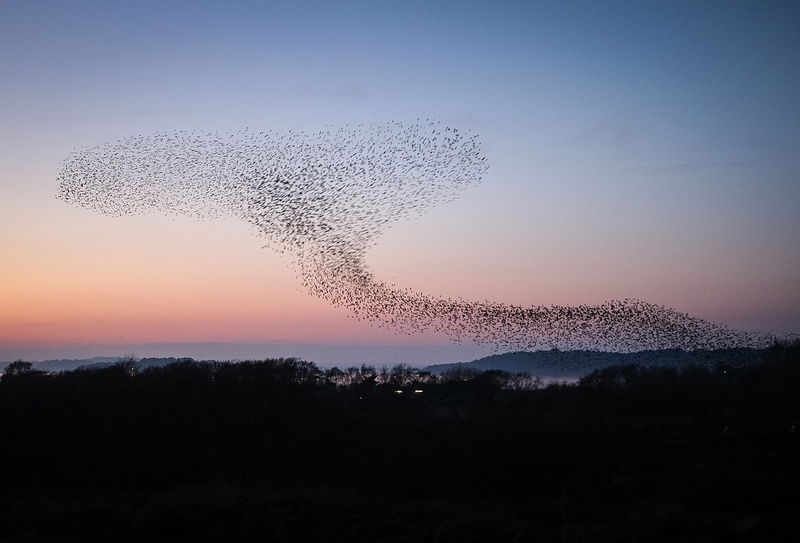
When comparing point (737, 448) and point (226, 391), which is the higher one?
point (226, 391)

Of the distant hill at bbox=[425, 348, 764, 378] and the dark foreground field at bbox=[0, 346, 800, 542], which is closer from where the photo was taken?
the dark foreground field at bbox=[0, 346, 800, 542]

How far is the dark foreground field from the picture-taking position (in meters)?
24.6

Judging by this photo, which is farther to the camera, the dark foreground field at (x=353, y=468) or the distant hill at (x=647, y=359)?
the distant hill at (x=647, y=359)

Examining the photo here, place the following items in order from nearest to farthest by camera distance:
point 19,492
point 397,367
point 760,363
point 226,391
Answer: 1. point 19,492
2. point 226,391
3. point 760,363
4. point 397,367

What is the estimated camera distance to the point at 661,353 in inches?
3228

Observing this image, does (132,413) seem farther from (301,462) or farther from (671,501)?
(671,501)

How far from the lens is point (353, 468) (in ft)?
124

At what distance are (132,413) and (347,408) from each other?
64.9 ft

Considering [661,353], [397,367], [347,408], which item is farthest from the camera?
[397,367]

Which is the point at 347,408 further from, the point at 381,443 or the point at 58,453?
the point at 58,453

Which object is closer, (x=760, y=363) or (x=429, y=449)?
(x=429, y=449)

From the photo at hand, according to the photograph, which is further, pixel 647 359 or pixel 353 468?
pixel 647 359

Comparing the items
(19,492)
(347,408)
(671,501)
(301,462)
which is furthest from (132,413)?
(671,501)

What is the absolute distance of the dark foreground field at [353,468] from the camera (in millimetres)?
24641
